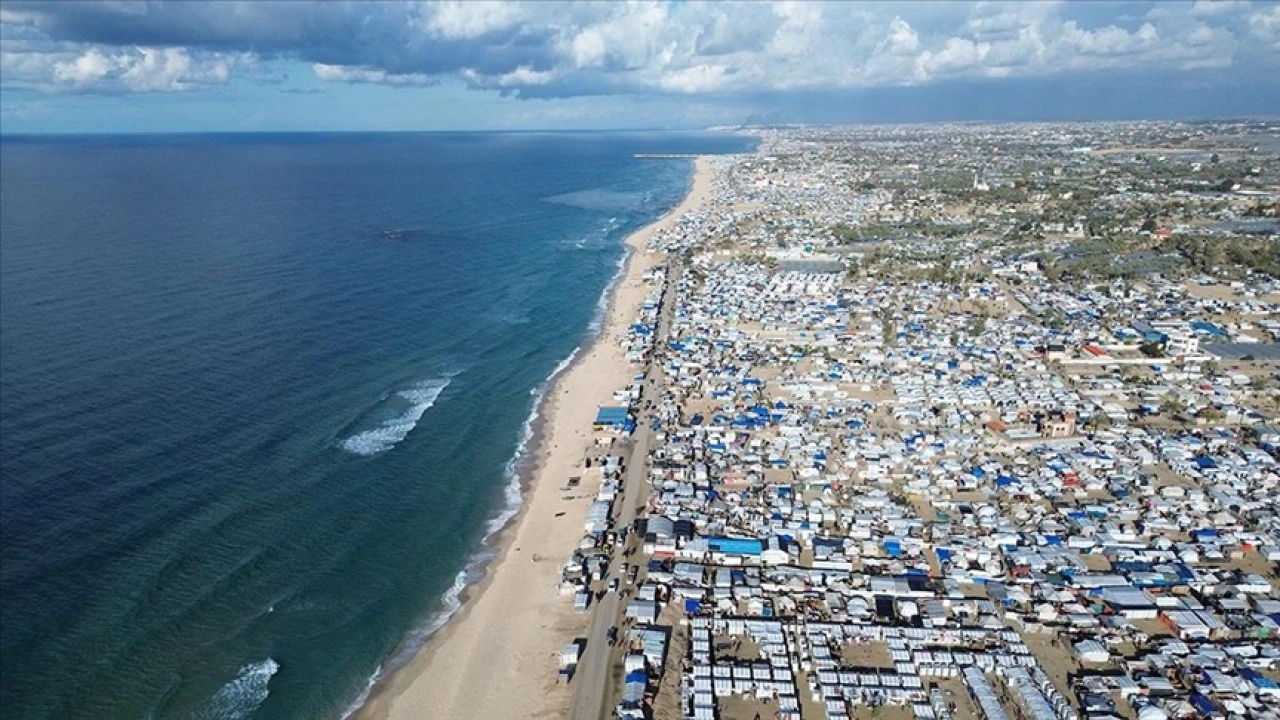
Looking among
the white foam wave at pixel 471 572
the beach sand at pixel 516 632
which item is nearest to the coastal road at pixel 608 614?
the beach sand at pixel 516 632

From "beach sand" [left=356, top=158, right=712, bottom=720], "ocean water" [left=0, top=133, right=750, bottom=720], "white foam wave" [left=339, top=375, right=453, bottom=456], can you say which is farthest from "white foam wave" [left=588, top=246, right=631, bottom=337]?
"beach sand" [left=356, top=158, right=712, bottom=720]

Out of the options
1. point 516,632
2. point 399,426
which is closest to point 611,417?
point 399,426

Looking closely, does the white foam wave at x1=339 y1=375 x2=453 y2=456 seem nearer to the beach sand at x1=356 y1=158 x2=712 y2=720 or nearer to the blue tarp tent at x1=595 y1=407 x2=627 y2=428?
the beach sand at x1=356 y1=158 x2=712 y2=720

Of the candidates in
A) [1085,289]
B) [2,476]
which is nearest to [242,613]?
[2,476]

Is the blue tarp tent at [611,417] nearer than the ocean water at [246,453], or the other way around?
the ocean water at [246,453]

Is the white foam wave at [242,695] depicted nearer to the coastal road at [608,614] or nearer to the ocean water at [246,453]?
the ocean water at [246,453]

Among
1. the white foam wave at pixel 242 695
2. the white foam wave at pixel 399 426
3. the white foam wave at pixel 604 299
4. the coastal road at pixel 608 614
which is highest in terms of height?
the white foam wave at pixel 604 299

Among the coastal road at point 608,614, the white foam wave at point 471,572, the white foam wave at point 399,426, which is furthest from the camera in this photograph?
the white foam wave at point 399,426
